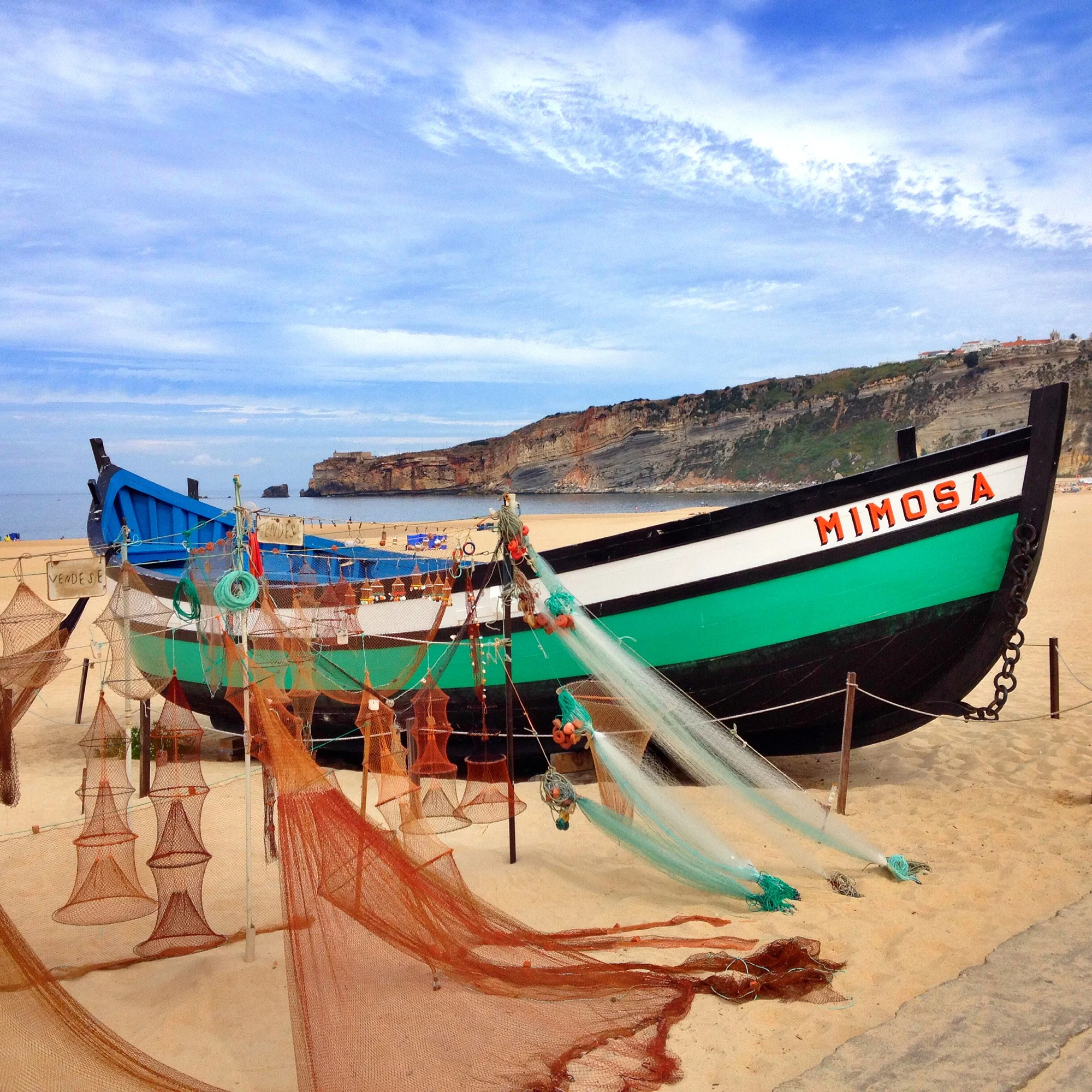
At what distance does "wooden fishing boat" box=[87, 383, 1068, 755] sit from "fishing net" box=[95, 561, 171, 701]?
1.25 meters

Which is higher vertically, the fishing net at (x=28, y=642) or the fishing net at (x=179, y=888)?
the fishing net at (x=28, y=642)

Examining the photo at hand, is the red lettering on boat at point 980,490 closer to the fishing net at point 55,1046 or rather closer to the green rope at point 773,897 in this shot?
the green rope at point 773,897

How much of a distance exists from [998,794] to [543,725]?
12.6 ft

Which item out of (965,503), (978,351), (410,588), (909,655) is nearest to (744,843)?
(909,655)

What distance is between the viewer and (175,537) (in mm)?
11828

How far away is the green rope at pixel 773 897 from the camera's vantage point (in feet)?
17.2

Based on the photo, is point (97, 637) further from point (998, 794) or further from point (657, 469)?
point (657, 469)

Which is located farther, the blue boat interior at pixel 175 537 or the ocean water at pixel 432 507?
the ocean water at pixel 432 507

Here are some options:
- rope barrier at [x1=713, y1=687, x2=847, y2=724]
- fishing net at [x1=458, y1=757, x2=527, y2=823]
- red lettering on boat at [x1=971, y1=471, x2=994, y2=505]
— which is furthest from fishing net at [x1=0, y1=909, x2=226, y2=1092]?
red lettering on boat at [x1=971, y1=471, x2=994, y2=505]

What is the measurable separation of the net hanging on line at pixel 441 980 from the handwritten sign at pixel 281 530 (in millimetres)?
3015

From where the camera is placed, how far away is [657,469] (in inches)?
3282

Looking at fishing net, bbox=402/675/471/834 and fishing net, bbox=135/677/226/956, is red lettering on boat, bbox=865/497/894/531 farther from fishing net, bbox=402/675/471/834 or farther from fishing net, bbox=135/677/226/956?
fishing net, bbox=135/677/226/956

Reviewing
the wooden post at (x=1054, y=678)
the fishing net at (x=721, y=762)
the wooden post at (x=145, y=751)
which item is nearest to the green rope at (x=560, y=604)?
the fishing net at (x=721, y=762)

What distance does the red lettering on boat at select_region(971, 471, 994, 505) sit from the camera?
6840 mm
